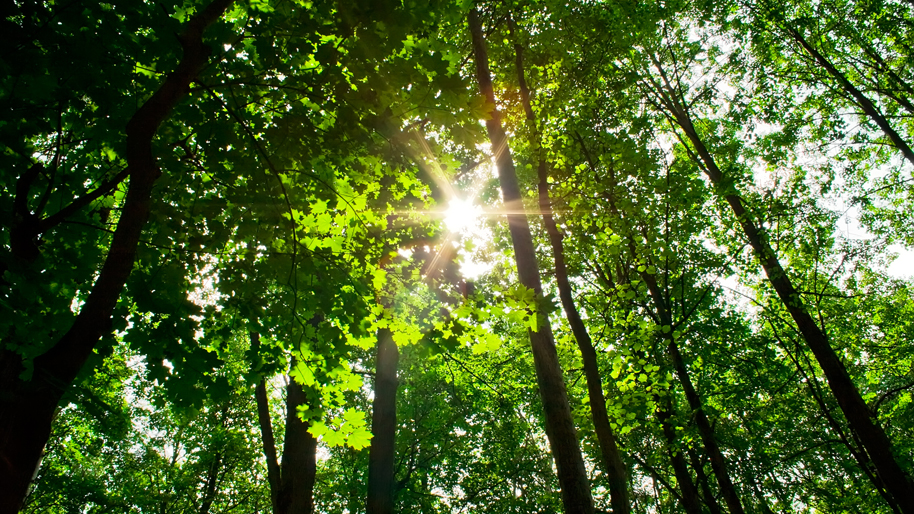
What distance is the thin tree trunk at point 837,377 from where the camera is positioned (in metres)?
7.45

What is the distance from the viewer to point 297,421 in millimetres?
7469

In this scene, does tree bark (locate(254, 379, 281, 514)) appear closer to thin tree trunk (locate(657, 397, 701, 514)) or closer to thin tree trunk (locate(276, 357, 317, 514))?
thin tree trunk (locate(276, 357, 317, 514))

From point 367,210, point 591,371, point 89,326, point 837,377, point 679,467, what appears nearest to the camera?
point 89,326

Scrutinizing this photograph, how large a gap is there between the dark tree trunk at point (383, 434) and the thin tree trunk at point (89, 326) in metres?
5.32

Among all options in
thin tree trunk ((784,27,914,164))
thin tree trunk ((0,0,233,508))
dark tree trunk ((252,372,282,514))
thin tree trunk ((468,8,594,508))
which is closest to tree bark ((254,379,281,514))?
dark tree trunk ((252,372,282,514))

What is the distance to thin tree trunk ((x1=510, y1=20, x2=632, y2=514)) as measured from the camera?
472 centimetres

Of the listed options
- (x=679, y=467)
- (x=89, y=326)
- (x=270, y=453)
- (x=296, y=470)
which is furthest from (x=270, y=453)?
(x=679, y=467)

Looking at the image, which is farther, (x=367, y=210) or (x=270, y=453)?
(x=270, y=453)

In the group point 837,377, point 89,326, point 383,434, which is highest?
point 837,377

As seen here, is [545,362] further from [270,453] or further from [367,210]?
[270,453]

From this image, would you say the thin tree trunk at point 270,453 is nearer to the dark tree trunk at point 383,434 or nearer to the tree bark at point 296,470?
the tree bark at point 296,470

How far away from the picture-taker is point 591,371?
17.7 ft

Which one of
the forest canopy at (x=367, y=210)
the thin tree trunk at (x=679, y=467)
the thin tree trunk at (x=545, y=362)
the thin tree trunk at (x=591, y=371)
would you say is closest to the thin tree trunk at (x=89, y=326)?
the forest canopy at (x=367, y=210)

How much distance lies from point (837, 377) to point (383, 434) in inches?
353
